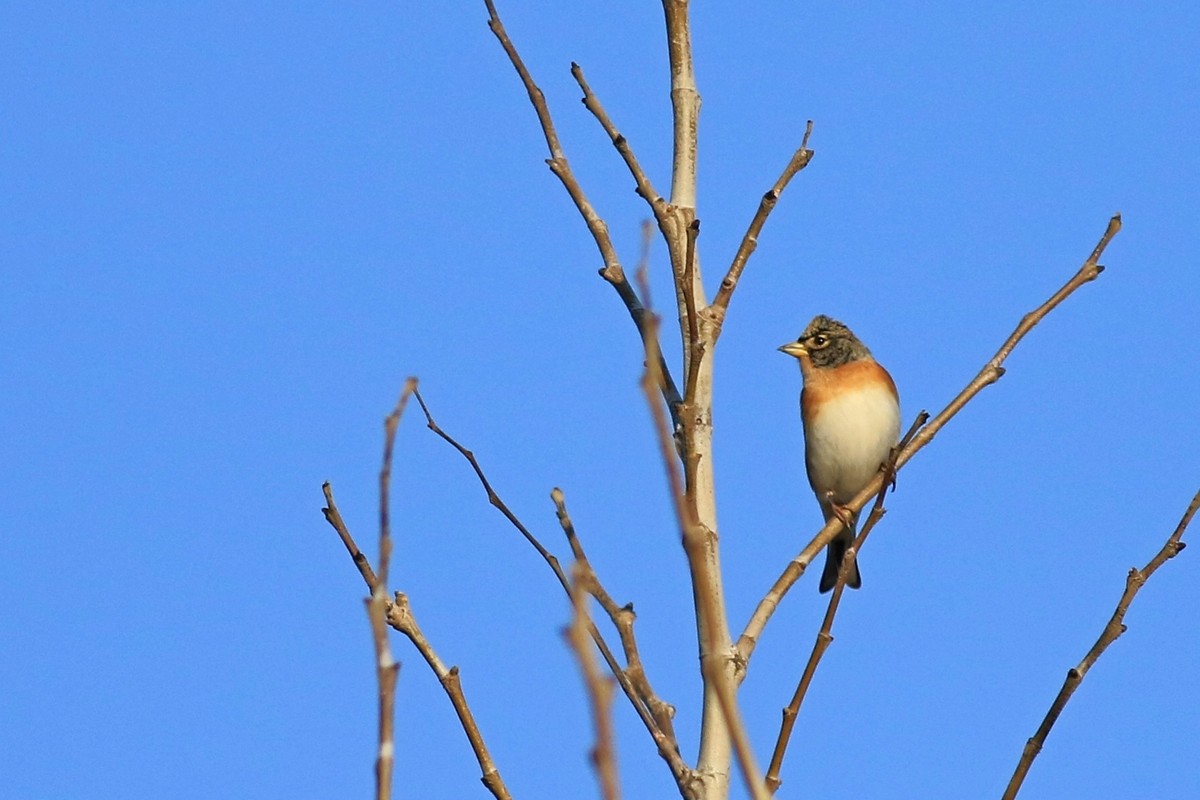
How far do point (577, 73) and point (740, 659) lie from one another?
234 centimetres

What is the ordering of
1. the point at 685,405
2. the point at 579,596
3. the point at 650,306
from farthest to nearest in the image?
1. the point at 685,405
2. the point at 650,306
3. the point at 579,596

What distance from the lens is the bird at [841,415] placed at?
8.95m

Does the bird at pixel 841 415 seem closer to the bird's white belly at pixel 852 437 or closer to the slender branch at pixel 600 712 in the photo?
the bird's white belly at pixel 852 437

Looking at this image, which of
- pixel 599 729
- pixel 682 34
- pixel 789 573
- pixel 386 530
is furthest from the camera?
pixel 682 34

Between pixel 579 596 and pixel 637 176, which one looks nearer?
pixel 579 596

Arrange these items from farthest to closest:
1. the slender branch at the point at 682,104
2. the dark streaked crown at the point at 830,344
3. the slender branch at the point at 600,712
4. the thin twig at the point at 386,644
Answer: the dark streaked crown at the point at 830,344 < the slender branch at the point at 682,104 < the thin twig at the point at 386,644 < the slender branch at the point at 600,712

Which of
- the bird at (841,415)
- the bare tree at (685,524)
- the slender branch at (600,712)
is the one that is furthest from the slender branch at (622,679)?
the bird at (841,415)

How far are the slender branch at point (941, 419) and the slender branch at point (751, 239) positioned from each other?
0.79 metres

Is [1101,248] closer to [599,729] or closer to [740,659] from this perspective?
[740,659]

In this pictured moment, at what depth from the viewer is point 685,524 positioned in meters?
1.90

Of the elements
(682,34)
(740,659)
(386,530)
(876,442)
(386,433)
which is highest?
(876,442)

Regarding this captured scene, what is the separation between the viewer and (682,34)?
5266 mm

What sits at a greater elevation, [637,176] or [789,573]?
[637,176]

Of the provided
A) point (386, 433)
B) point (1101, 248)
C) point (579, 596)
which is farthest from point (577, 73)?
point (579, 596)
